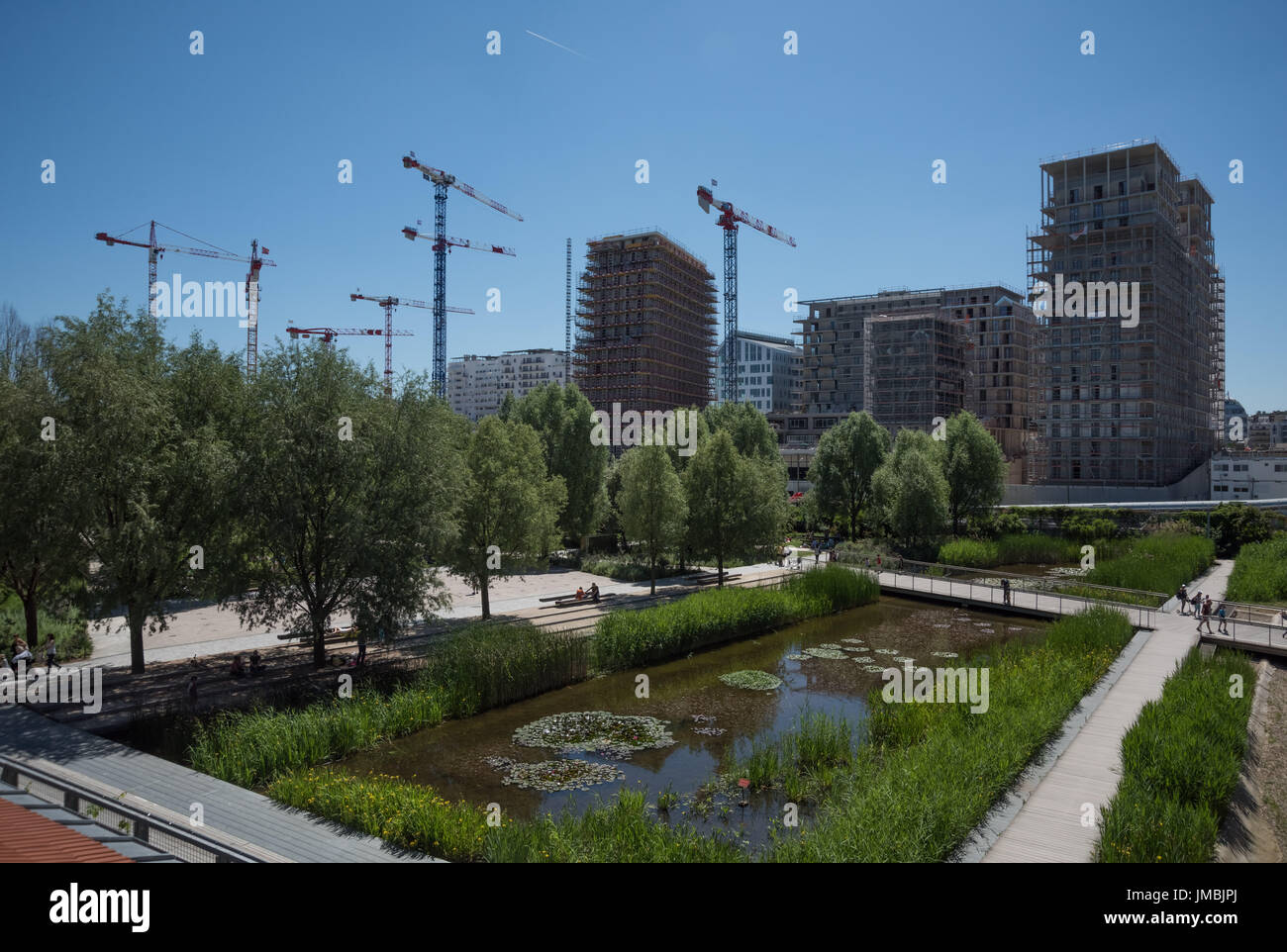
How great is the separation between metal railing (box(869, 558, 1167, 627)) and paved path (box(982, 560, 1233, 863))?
292 inches

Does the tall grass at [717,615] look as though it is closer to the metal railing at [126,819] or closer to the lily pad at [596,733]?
the lily pad at [596,733]

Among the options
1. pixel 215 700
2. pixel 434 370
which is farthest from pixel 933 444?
pixel 434 370

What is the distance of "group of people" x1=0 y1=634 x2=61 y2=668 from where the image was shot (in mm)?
19908

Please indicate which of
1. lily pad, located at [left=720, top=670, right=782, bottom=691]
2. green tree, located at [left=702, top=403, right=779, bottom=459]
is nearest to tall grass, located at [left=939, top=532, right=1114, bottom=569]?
green tree, located at [left=702, top=403, right=779, bottom=459]

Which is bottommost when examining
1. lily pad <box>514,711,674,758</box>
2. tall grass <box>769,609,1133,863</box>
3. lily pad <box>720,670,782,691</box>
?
lily pad <box>514,711,674,758</box>

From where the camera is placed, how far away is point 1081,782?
14.1 m

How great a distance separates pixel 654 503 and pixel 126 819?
2641cm

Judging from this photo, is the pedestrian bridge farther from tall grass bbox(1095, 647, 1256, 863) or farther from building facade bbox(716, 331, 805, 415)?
building facade bbox(716, 331, 805, 415)

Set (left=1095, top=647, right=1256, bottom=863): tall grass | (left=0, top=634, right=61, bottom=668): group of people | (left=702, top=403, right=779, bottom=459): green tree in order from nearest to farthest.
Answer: (left=1095, top=647, right=1256, bottom=863): tall grass, (left=0, top=634, right=61, bottom=668): group of people, (left=702, top=403, right=779, bottom=459): green tree

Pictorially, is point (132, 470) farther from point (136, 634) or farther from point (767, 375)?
point (767, 375)
